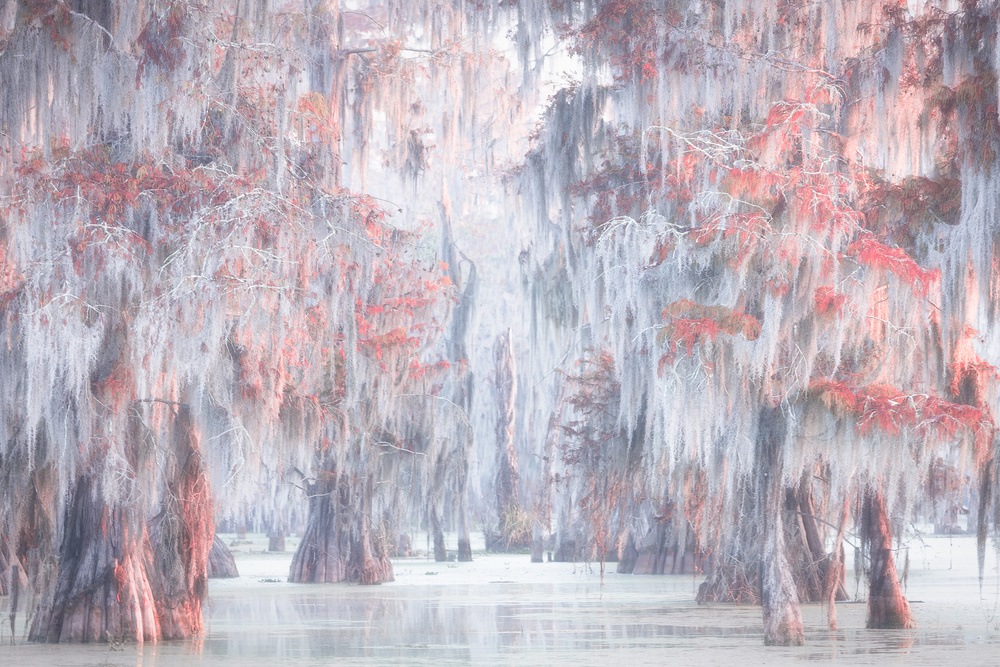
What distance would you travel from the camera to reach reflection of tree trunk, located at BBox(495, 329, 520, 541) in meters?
37.9

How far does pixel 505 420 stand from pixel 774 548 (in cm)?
2494

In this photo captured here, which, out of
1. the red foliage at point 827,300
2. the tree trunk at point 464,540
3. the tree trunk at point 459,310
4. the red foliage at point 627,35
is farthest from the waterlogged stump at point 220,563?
the red foliage at point 827,300

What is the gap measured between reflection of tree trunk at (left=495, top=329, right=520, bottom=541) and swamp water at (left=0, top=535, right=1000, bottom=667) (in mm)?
11808

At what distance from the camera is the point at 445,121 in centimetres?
2259

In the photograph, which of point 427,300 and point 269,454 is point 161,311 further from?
point 427,300

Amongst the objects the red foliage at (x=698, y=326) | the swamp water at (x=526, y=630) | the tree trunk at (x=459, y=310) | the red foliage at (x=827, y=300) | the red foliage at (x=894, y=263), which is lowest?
the swamp water at (x=526, y=630)

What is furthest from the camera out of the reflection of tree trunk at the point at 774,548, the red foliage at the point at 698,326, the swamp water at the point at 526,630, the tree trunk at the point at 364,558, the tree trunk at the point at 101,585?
the tree trunk at the point at 364,558

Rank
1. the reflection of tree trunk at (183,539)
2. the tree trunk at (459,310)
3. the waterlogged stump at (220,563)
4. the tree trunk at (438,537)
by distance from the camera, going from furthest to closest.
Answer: the tree trunk at (438,537) → the tree trunk at (459,310) → the waterlogged stump at (220,563) → the reflection of tree trunk at (183,539)

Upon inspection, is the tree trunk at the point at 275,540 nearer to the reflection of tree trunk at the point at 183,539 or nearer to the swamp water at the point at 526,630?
the swamp water at the point at 526,630

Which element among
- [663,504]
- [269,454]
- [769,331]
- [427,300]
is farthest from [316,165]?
[663,504]

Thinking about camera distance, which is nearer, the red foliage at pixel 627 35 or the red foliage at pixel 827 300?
the red foliage at pixel 827 300

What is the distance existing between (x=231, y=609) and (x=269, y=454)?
4.04 metres

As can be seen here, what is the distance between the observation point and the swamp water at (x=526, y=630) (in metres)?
12.3

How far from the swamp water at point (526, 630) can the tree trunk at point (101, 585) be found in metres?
0.28
